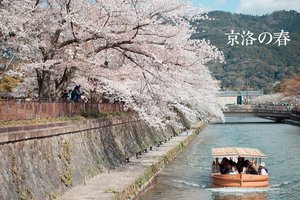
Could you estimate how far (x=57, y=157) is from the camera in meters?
15.4

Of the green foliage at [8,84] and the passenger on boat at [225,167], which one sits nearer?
the passenger on boat at [225,167]

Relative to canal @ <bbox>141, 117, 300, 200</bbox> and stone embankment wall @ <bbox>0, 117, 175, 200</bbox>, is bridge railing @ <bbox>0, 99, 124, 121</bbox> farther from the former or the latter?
canal @ <bbox>141, 117, 300, 200</bbox>

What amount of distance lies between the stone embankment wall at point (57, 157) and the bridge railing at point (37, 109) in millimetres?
699

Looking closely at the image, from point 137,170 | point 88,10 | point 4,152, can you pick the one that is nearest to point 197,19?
point 88,10

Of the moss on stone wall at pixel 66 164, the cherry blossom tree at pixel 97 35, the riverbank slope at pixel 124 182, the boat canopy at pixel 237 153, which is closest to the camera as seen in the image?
the riverbank slope at pixel 124 182

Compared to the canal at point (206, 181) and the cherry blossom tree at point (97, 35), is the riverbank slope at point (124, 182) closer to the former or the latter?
the canal at point (206, 181)

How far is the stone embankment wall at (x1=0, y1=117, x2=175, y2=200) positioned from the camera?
470 inches

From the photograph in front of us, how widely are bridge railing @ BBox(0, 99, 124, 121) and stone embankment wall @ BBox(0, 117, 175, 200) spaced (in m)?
0.70

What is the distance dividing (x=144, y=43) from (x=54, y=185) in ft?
21.4

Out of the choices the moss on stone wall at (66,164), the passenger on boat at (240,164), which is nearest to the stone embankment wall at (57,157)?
the moss on stone wall at (66,164)

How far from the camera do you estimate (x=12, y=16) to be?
1603 cm

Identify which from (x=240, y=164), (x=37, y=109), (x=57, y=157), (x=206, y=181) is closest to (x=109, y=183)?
(x=57, y=157)

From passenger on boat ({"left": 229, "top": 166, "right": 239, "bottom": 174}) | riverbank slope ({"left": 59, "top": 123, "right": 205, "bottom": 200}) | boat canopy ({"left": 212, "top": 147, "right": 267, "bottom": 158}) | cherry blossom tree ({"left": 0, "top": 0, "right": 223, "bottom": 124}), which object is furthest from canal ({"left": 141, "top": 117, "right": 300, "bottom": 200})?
cherry blossom tree ({"left": 0, "top": 0, "right": 223, "bottom": 124})

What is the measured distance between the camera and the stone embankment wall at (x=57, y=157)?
11926 mm
